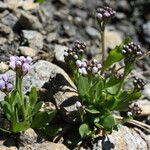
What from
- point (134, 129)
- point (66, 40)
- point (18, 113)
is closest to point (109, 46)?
point (66, 40)

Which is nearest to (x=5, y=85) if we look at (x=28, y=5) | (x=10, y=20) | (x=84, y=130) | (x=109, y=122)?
(x=84, y=130)

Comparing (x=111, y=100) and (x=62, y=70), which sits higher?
(x=62, y=70)

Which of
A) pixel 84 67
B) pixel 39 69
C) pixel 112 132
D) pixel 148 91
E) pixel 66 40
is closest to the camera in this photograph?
pixel 84 67

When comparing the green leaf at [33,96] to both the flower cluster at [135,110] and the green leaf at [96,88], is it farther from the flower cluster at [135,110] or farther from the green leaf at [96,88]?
the flower cluster at [135,110]

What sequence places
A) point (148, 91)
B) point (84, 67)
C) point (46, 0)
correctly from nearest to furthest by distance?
point (84, 67) → point (148, 91) → point (46, 0)

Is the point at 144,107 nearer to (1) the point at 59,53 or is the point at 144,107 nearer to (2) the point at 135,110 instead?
(2) the point at 135,110

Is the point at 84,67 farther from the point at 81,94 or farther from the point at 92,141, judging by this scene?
the point at 92,141

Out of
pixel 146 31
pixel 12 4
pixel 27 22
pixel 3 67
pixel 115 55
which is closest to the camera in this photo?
pixel 115 55
